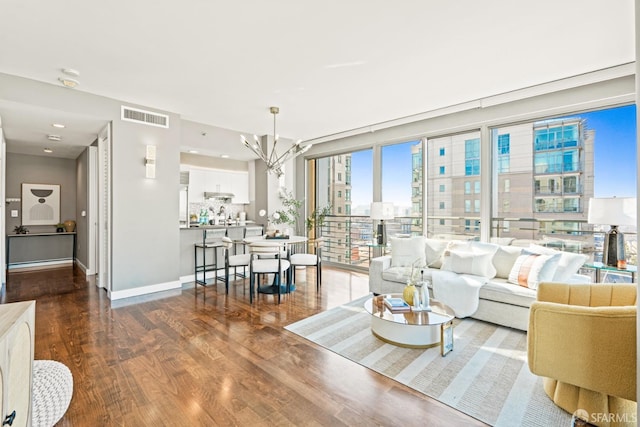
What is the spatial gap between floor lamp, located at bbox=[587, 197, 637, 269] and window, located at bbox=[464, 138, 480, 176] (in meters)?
1.82

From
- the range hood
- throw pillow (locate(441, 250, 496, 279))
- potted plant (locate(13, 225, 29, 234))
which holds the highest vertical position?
the range hood

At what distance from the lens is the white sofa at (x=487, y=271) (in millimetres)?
3191

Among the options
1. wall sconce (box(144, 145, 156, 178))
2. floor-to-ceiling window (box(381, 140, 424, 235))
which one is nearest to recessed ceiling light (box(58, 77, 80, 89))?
wall sconce (box(144, 145, 156, 178))

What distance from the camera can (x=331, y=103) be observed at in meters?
4.49

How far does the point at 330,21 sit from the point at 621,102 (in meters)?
3.59

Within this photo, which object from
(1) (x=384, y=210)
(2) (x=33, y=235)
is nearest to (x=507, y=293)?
(1) (x=384, y=210)

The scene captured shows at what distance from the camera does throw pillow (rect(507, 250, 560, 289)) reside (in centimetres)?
320

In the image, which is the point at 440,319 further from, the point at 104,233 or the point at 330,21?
the point at 104,233

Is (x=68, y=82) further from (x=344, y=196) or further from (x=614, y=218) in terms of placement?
(x=614, y=218)

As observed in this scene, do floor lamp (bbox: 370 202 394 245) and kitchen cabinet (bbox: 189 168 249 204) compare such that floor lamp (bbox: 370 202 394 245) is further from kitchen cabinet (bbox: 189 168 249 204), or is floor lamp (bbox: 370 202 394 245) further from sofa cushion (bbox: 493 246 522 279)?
kitchen cabinet (bbox: 189 168 249 204)

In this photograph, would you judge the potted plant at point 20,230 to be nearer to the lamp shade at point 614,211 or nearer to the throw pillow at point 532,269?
the throw pillow at point 532,269

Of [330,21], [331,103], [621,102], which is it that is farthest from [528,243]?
[330,21]

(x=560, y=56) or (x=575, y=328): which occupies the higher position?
(x=560, y=56)

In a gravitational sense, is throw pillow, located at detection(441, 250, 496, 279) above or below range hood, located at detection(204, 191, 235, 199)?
below
